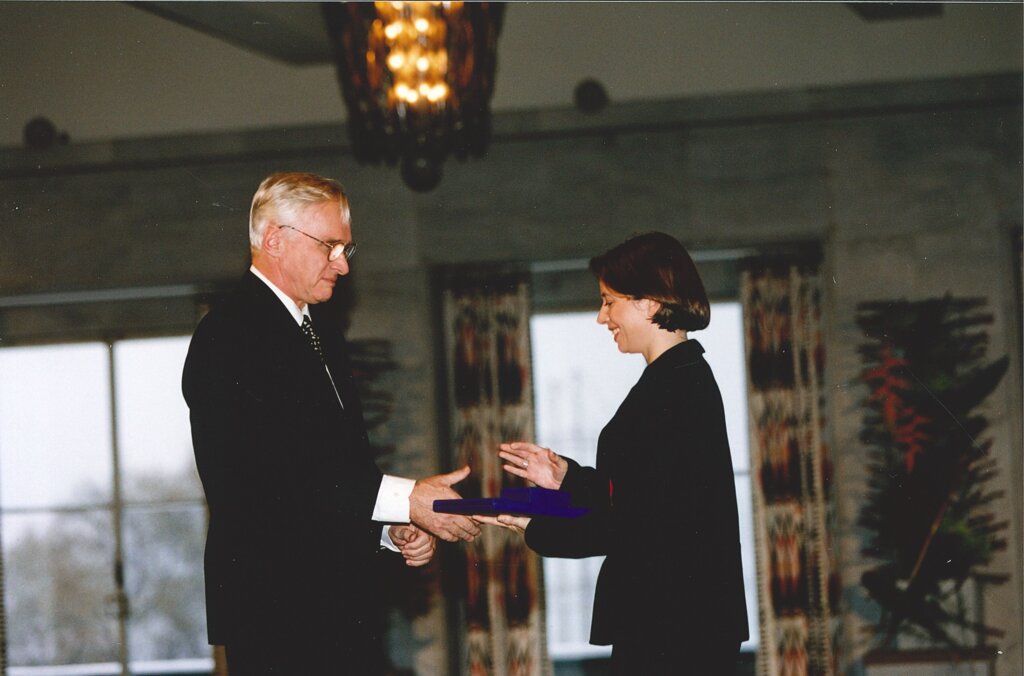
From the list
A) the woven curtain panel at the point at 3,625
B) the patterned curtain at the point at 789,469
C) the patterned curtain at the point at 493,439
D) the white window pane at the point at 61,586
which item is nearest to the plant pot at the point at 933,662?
the patterned curtain at the point at 789,469

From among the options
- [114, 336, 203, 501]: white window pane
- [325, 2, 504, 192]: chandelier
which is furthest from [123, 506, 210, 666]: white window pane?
[325, 2, 504, 192]: chandelier

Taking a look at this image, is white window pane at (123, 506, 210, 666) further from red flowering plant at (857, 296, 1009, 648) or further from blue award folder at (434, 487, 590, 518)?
blue award folder at (434, 487, 590, 518)

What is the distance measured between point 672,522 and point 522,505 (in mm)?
380

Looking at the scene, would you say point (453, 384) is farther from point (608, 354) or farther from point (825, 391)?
point (825, 391)

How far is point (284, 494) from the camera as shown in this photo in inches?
112

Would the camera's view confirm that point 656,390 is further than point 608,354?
No

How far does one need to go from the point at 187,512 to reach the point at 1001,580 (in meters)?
4.38

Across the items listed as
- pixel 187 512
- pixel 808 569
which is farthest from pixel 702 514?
pixel 187 512

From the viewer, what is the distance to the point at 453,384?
6.11 meters

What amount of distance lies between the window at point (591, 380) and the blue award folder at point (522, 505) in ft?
10.9

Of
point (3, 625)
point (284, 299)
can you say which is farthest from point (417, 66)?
point (3, 625)

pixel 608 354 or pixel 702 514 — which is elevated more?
pixel 608 354

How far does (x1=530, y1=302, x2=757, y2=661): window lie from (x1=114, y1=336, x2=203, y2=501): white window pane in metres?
2.04

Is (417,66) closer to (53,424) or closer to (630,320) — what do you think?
(630,320)
